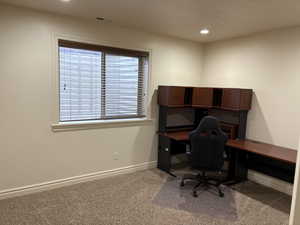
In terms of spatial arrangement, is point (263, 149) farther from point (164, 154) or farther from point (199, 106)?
point (164, 154)

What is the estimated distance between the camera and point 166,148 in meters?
3.87

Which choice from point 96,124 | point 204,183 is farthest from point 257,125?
point 96,124

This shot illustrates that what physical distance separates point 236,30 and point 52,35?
268 cm

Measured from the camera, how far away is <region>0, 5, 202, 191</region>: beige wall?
107 inches

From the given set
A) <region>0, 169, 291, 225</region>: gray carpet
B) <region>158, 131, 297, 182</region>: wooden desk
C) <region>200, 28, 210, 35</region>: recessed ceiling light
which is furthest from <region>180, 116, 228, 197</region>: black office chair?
<region>200, 28, 210, 35</region>: recessed ceiling light

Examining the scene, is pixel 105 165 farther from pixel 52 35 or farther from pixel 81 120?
pixel 52 35

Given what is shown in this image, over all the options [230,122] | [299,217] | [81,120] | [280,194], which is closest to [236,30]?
[230,122]

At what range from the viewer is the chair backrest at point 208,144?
2.97 metres

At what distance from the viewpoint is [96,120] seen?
3.52 metres

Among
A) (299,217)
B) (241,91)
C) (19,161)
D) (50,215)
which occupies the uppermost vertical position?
(241,91)

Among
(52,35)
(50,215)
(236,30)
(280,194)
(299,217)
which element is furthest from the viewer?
(236,30)

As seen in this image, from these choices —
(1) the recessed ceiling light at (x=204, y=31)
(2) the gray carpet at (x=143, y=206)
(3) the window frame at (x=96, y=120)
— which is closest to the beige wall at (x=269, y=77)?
(1) the recessed ceiling light at (x=204, y=31)

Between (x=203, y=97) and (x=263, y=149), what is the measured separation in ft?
4.26

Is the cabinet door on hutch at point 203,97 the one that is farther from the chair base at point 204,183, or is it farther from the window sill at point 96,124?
the chair base at point 204,183
